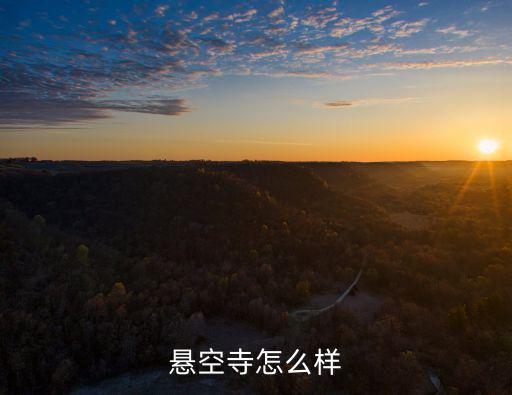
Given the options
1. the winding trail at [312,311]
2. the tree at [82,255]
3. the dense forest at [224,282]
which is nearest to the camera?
the dense forest at [224,282]

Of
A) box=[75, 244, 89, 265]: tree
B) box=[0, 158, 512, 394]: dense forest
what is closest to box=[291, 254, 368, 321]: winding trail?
box=[0, 158, 512, 394]: dense forest

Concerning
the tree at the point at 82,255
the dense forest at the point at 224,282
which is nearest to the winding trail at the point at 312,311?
the dense forest at the point at 224,282

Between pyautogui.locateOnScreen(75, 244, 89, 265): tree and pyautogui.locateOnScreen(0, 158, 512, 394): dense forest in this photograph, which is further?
pyautogui.locateOnScreen(75, 244, 89, 265): tree

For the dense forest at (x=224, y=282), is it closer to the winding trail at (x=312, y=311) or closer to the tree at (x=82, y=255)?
the tree at (x=82, y=255)

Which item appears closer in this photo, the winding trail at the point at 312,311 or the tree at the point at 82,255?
the winding trail at the point at 312,311

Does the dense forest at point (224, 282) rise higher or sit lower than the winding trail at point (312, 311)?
higher

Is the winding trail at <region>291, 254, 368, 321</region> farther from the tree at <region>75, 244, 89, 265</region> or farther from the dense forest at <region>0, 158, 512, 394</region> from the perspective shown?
the tree at <region>75, 244, 89, 265</region>

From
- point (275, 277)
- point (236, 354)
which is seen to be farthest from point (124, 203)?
point (236, 354)

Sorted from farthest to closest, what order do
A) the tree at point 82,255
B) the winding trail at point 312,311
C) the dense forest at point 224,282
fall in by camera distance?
1. the tree at point 82,255
2. the winding trail at point 312,311
3. the dense forest at point 224,282

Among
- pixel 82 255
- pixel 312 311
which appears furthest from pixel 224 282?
pixel 82 255
